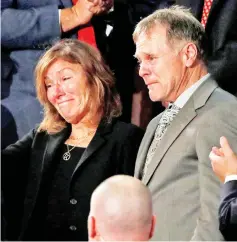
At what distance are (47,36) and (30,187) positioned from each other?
64 cm

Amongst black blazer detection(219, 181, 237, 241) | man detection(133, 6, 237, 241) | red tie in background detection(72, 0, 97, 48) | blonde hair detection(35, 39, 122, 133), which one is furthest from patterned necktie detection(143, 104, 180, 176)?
red tie in background detection(72, 0, 97, 48)

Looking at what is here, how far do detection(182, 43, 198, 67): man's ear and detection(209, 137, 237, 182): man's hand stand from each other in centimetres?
42

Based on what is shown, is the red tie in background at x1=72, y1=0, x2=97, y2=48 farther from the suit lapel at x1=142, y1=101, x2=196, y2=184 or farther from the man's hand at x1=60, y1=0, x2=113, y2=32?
the suit lapel at x1=142, y1=101, x2=196, y2=184

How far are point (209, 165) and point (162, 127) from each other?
35 cm

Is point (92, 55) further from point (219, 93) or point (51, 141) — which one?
point (219, 93)

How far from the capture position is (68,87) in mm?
2959

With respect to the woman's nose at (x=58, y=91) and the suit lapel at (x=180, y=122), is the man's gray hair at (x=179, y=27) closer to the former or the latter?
the suit lapel at (x=180, y=122)

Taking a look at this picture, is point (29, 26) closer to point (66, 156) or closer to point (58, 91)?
point (58, 91)

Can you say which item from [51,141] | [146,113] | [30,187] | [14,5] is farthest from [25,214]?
[14,5]

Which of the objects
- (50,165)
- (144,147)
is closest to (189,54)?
(144,147)

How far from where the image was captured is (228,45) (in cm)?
288

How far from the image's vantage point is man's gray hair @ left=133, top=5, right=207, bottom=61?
268cm

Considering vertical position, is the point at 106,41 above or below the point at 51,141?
above

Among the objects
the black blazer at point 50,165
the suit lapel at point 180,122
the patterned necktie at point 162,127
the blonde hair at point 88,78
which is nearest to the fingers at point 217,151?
the suit lapel at point 180,122
